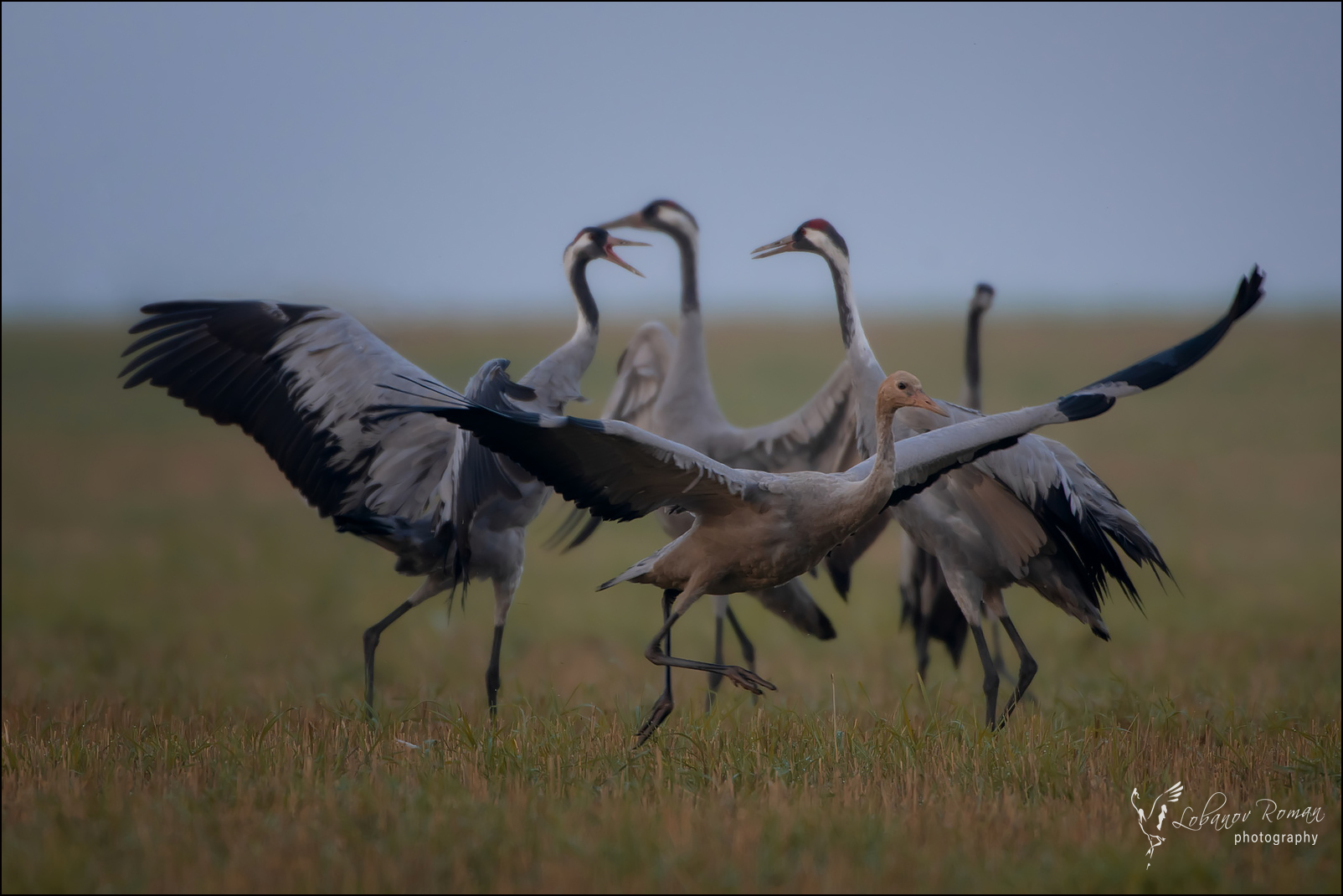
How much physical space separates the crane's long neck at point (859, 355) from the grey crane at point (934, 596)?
140 cm

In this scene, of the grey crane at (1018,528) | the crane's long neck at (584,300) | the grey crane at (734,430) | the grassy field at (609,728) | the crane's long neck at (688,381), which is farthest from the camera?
the crane's long neck at (688,381)

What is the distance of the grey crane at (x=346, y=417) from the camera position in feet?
19.2

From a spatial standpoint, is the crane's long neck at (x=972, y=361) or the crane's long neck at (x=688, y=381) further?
the crane's long neck at (x=972, y=361)

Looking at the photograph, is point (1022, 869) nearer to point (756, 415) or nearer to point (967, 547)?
point (967, 547)

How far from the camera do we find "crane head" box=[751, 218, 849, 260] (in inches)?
260

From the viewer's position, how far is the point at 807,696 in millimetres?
7691

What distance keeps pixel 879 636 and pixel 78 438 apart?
64.2 feet

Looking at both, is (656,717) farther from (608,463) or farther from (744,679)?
(608,463)

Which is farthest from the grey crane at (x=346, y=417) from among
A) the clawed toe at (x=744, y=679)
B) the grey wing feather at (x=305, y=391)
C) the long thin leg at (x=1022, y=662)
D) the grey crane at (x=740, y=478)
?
the long thin leg at (x=1022, y=662)

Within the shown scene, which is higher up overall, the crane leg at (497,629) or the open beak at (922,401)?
the open beak at (922,401)

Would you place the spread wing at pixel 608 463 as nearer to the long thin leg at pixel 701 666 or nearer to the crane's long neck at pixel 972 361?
the long thin leg at pixel 701 666

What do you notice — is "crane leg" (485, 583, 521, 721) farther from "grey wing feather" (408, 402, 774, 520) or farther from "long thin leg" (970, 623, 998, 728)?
"long thin leg" (970, 623, 998, 728)

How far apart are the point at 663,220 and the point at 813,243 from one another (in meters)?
1.32

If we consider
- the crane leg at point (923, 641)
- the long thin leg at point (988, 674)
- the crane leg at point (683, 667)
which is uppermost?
the crane leg at point (683, 667)
